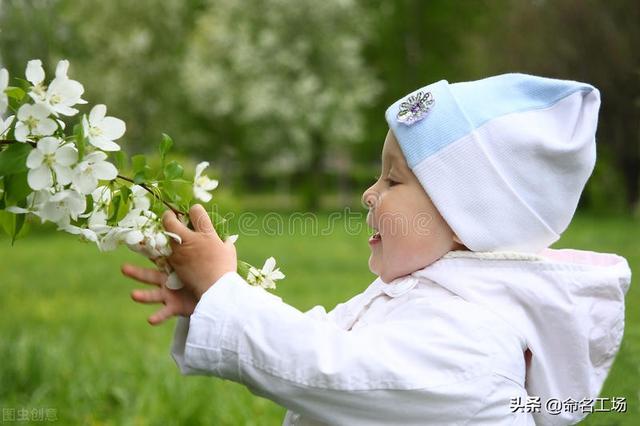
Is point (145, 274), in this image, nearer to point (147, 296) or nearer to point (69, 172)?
point (147, 296)

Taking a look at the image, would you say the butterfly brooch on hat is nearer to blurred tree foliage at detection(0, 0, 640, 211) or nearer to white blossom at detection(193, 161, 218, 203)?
white blossom at detection(193, 161, 218, 203)

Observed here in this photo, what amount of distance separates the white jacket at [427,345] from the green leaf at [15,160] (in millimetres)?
424

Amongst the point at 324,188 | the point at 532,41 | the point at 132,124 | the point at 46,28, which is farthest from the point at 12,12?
the point at 324,188

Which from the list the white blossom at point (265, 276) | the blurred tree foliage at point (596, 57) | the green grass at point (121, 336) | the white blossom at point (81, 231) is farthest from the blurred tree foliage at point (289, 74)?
the white blossom at point (81, 231)

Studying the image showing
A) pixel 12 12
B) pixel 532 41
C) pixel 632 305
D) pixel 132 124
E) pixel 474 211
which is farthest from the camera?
pixel 132 124

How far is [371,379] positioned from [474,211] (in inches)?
17.7

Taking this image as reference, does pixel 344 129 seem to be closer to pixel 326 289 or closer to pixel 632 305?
pixel 326 289

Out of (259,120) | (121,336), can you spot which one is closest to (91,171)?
(121,336)

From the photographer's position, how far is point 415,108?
1.75 m

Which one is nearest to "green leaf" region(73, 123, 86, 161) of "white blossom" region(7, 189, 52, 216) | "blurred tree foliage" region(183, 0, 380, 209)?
"white blossom" region(7, 189, 52, 216)

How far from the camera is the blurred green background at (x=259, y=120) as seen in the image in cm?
377

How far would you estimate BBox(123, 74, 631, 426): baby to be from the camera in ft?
4.88

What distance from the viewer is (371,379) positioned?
1.47 meters

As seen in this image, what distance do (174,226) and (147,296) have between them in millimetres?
150
